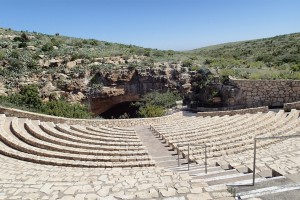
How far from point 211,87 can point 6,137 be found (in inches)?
661

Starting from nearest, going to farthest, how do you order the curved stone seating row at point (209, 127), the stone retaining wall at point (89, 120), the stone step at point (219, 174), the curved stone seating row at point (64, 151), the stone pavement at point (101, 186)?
the stone pavement at point (101, 186)
the stone step at point (219, 174)
the curved stone seating row at point (64, 151)
the curved stone seating row at point (209, 127)
the stone retaining wall at point (89, 120)

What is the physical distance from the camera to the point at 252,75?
24.3m

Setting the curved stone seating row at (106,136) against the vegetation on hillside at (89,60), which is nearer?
the curved stone seating row at (106,136)

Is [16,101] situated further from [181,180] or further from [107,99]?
[181,180]

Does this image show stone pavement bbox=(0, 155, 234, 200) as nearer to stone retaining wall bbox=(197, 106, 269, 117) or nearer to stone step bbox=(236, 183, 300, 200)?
stone step bbox=(236, 183, 300, 200)

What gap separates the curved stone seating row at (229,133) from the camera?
452 inches

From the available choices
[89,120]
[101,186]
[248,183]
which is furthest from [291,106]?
[101,186]

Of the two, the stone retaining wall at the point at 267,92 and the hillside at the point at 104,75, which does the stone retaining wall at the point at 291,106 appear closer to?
the stone retaining wall at the point at 267,92

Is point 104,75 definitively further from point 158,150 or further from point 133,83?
point 158,150

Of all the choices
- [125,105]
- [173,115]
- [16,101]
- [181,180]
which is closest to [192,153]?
[181,180]

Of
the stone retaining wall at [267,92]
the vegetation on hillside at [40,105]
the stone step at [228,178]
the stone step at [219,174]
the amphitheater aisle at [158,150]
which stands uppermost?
the stone retaining wall at [267,92]

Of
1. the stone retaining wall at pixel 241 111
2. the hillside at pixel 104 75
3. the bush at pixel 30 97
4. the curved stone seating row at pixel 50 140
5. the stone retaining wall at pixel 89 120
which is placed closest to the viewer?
the curved stone seating row at pixel 50 140

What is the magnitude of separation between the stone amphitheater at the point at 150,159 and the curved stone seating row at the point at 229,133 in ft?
0.13

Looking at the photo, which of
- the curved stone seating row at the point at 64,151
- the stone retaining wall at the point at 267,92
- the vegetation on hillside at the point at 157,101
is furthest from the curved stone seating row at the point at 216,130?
the vegetation on hillside at the point at 157,101
